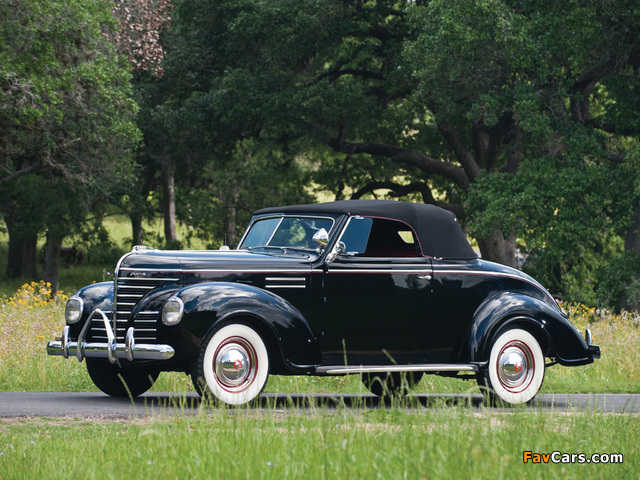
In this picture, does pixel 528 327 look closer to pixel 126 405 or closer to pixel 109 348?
pixel 126 405

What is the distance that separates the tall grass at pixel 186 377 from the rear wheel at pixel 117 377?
0.66m

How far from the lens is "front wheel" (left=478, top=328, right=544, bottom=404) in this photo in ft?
31.1

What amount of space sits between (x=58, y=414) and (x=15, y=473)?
2849 millimetres

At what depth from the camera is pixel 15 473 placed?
5.34 metres

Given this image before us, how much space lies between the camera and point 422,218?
382 inches

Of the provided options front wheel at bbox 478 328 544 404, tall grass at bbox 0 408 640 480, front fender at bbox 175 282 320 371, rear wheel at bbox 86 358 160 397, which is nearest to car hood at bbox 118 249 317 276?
front fender at bbox 175 282 320 371

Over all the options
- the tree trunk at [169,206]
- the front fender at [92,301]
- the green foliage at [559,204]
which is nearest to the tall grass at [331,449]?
the front fender at [92,301]

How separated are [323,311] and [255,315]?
0.90 meters

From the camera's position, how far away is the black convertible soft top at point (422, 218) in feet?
31.4

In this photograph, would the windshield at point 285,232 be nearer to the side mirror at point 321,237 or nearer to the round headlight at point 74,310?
the side mirror at point 321,237

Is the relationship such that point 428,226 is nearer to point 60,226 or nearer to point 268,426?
point 268,426

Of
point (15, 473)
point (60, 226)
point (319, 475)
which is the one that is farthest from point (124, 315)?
point (60, 226)

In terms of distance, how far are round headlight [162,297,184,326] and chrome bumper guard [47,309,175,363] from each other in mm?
230

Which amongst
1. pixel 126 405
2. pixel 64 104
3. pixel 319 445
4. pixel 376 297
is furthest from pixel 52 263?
pixel 319 445
